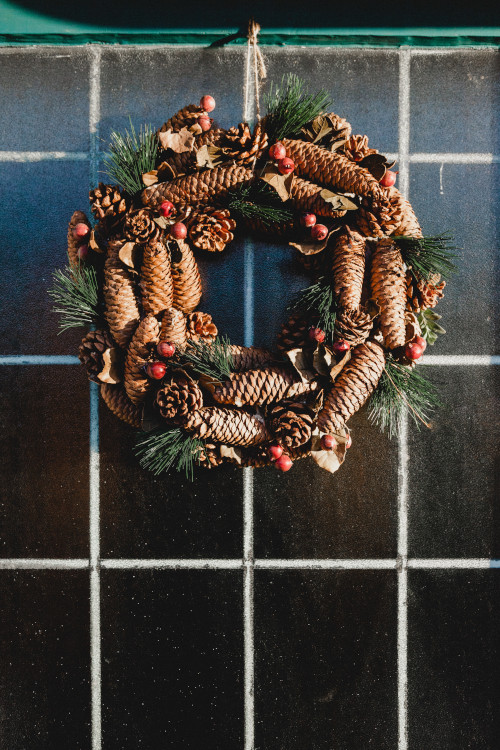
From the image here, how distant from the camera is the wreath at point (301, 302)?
1137mm

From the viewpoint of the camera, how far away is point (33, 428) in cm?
143

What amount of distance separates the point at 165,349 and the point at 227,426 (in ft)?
0.71

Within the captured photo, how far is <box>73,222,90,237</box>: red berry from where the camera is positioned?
1.18 metres

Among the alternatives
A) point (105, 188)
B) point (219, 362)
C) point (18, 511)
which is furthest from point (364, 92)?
point (18, 511)

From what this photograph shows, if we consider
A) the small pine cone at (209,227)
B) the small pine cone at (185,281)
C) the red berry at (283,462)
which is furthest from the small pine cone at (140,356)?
the red berry at (283,462)

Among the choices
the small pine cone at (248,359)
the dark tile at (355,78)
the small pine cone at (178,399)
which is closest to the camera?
the small pine cone at (178,399)

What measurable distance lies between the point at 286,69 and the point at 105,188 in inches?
23.9

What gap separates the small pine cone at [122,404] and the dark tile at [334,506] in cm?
39

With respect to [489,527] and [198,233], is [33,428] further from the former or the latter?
[489,527]

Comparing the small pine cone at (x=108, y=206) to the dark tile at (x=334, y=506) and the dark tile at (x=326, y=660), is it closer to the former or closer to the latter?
the dark tile at (x=334, y=506)

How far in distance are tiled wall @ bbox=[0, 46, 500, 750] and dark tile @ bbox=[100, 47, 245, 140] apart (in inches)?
2.8

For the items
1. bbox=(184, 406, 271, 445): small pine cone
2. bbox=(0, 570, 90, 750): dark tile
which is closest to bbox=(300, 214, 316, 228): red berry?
bbox=(184, 406, 271, 445): small pine cone

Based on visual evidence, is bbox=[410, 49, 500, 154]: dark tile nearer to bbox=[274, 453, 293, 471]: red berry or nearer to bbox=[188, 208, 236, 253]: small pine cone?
bbox=[188, 208, 236, 253]: small pine cone

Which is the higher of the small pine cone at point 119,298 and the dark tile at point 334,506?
the small pine cone at point 119,298
